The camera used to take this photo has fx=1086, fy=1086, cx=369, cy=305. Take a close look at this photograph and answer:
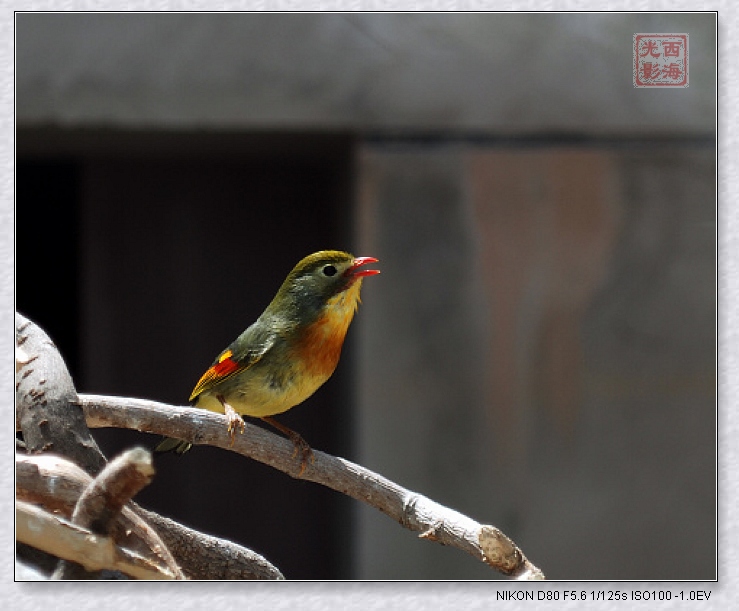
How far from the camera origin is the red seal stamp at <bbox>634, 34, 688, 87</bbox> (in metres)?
2.20

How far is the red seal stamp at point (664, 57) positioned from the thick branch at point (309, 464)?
1082 mm

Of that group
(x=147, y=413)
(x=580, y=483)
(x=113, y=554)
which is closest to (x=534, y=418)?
(x=580, y=483)

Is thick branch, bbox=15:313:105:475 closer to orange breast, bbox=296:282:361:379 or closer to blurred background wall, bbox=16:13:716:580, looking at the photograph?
orange breast, bbox=296:282:361:379

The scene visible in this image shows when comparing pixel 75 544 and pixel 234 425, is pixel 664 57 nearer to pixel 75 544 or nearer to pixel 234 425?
pixel 234 425

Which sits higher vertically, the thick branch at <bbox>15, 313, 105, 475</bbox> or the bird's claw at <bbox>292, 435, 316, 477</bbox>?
the thick branch at <bbox>15, 313, 105, 475</bbox>

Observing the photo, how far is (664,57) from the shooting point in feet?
7.34

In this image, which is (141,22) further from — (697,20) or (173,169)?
(697,20)

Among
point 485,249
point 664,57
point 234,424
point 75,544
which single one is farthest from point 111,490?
point 485,249

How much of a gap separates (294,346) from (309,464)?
0.20 meters

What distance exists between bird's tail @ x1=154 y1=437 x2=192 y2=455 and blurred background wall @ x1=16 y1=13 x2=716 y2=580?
933 millimetres

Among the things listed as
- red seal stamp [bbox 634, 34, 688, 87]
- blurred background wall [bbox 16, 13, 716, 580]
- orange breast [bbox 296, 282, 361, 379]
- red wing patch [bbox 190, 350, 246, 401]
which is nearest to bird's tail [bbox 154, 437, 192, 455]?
red wing patch [bbox 190, 350, 246, 401]

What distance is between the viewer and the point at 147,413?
1.72 metres

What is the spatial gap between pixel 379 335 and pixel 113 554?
1.39m

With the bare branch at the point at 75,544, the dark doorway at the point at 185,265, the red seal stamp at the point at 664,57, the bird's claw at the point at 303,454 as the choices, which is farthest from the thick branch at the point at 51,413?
the red seal stamp at the point at 664,57
